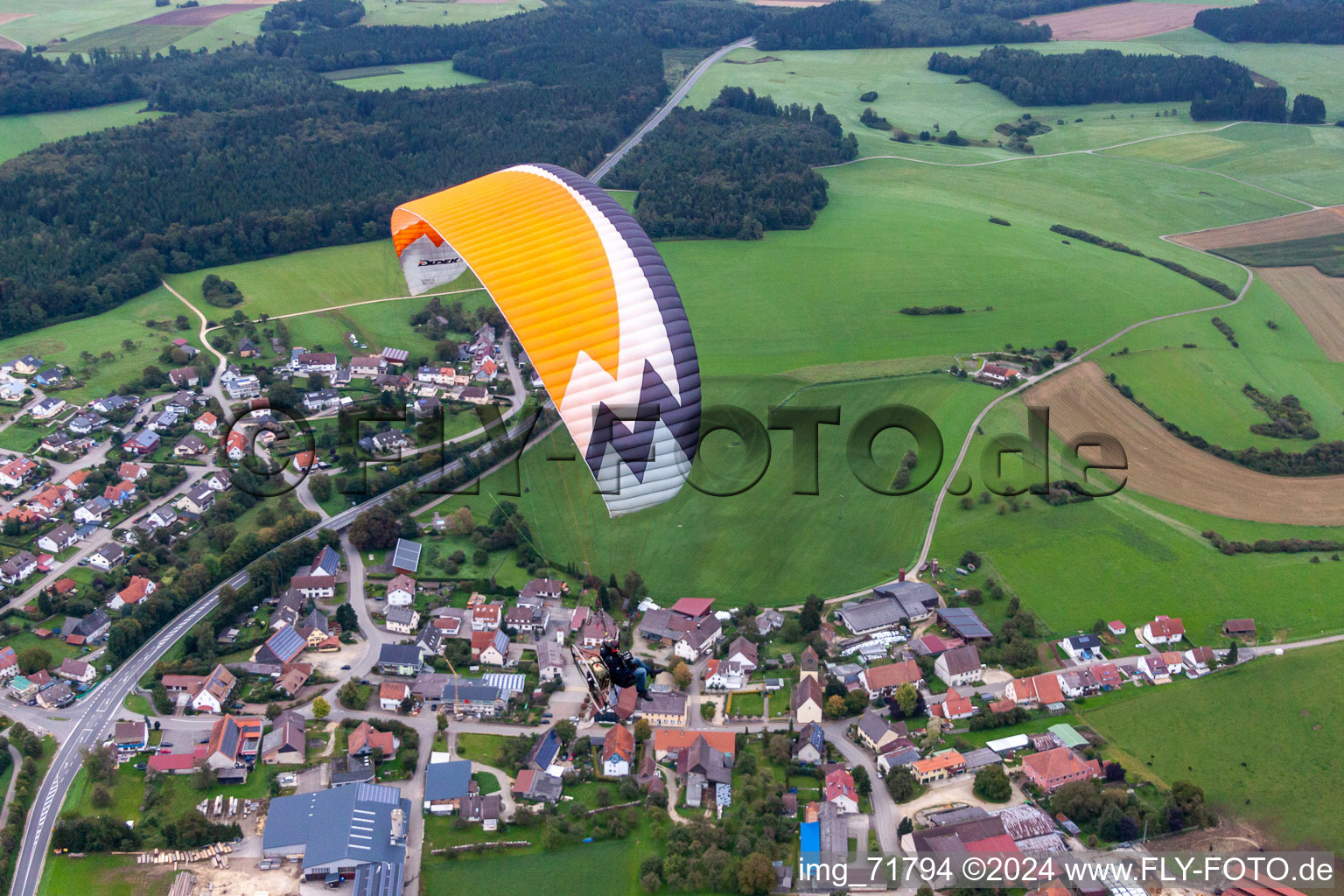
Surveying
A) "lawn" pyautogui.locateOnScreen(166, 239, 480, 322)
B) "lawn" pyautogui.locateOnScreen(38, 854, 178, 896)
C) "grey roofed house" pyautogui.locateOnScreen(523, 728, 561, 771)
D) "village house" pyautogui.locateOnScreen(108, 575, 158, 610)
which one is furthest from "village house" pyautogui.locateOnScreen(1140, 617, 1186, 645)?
"lawn" pyautogui.locateOnScreen(166, 239, 480, 322)

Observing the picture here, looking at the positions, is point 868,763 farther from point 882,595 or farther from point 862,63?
point 862,63

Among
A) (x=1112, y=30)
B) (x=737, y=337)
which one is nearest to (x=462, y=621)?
(x=737, y=337)

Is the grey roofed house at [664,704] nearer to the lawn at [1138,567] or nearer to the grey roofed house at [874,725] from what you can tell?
the grey roofed house at [874,725]

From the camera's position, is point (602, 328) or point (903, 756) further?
point (903, 756)

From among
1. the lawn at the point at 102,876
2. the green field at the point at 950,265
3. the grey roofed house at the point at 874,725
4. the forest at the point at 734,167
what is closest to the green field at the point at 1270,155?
the green field at the point at 950,265

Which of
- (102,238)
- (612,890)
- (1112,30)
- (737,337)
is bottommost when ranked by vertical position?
(612,890)

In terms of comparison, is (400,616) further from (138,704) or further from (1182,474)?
(1182,474)

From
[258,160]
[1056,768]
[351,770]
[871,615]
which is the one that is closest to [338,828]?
[351,770]
